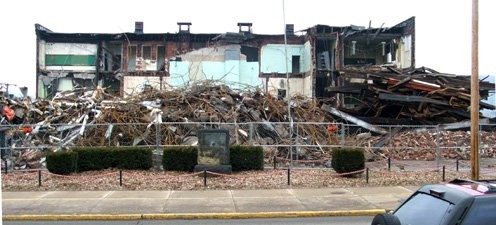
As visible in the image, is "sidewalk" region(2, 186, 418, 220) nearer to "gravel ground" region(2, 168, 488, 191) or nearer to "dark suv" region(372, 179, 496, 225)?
"gravel ground" region(2, 168, 488, 191)

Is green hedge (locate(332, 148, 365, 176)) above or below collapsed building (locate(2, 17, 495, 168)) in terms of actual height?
below

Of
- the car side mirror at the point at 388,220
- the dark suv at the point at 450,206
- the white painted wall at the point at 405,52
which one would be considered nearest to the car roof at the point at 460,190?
the dark suv at the point at 450,206

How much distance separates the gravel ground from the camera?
16203 mm

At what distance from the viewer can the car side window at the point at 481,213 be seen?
14.7 feet

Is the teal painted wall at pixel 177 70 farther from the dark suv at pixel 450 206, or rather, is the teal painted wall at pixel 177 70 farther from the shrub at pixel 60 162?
the dark suv at pixel 450 206

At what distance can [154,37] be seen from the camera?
4862cm

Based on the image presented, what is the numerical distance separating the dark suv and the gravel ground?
11.1 meters

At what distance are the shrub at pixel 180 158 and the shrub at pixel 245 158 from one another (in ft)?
4.35

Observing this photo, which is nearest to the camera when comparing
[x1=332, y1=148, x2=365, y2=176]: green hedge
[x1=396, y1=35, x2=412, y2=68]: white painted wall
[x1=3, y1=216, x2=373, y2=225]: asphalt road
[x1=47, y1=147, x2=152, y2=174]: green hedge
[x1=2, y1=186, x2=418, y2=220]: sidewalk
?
[x1=3, y1=216, x2=373, y2=225]: asphalt road

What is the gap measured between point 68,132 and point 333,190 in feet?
44.4

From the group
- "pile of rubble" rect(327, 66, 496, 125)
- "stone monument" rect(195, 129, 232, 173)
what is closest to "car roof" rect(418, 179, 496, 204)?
"stone monument" rect(195, 129, 232, 173)

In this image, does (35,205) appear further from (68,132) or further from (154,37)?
(154,37)

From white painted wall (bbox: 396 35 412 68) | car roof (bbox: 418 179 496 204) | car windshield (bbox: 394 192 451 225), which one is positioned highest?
white painted wall (bbox: 396 35 412 68)

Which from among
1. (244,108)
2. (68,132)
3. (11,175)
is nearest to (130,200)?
A: (11,175)
